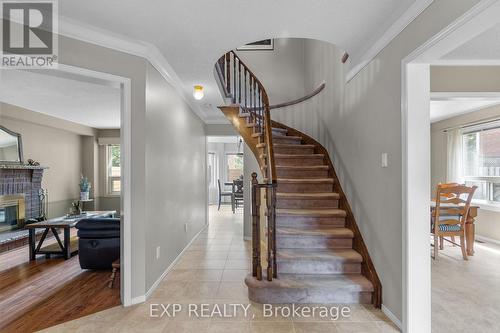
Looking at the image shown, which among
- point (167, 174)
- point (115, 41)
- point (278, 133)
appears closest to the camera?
point (115, 41)

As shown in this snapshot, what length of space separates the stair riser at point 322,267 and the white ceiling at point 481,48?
2.15 metres

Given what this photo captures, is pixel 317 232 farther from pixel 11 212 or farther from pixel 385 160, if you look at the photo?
pixel 11 212

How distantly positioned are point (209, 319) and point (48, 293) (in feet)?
6.22

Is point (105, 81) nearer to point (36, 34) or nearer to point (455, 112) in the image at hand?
point (36, 34)

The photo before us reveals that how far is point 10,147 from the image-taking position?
16.4ft

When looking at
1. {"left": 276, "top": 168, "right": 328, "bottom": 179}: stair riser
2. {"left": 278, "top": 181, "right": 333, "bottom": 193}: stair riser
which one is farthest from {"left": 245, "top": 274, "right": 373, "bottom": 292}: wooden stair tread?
{"left": 276, "top": 168, "right": 328, "bottom": 179}: stair riser

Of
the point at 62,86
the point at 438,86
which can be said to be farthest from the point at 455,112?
the point at 62,86

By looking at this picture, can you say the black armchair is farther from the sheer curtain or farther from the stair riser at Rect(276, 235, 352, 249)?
the sheer curtain

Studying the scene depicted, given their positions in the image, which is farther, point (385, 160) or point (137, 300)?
point (137, 300)

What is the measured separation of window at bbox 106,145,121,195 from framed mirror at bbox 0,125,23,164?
2.30 meters

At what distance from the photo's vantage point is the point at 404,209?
2066 mm

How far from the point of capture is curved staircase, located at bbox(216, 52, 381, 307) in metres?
2.52

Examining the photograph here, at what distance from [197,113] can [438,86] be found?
3831mm

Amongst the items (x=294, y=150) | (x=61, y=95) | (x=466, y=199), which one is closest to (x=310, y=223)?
(x=294, y=150)
